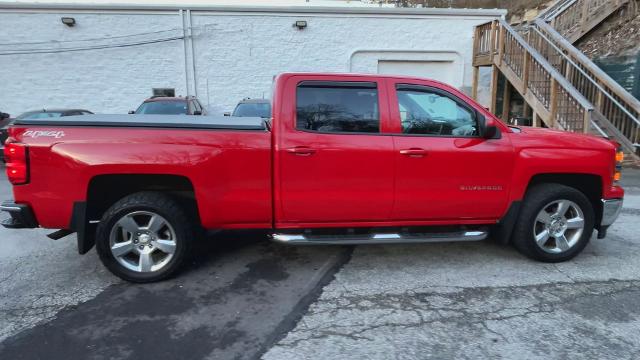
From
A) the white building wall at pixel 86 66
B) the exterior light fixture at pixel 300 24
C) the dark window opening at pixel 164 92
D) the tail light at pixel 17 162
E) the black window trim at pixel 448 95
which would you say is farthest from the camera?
the dark window opening at pixel 164 92

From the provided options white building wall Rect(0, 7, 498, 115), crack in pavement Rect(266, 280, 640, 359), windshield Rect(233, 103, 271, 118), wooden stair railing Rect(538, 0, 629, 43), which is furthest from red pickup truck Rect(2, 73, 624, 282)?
wooden stair railing Rect(538, 0, 629, 43)

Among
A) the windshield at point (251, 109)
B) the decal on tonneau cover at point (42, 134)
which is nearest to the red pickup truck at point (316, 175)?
the decal on tonneau cover at point (42, 134)

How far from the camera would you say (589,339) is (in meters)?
3.10

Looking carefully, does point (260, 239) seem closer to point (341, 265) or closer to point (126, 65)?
point (341, 265)

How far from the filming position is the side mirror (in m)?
4.09

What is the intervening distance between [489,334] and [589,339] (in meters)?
0.67

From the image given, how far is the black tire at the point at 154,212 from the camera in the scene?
153 inches

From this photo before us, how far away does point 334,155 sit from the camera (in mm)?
3984

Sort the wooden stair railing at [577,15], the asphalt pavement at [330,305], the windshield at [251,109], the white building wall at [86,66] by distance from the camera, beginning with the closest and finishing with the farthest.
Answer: the asphalt pavement at [330,305] → the windshield at [251,109] → the wooden stair railing at [577,15] → the white building wall at [86,66]

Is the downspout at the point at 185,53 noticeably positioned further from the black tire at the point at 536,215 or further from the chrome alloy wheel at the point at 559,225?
the chrome alloy wheel at the point at 559,225

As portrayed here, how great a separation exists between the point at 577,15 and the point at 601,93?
218 inches

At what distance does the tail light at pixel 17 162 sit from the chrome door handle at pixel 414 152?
3197 millimetres

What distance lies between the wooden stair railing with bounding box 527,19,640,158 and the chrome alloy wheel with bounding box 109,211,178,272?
10.6 meters

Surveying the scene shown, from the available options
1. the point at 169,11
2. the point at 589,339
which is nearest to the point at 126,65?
the point at 169,11
